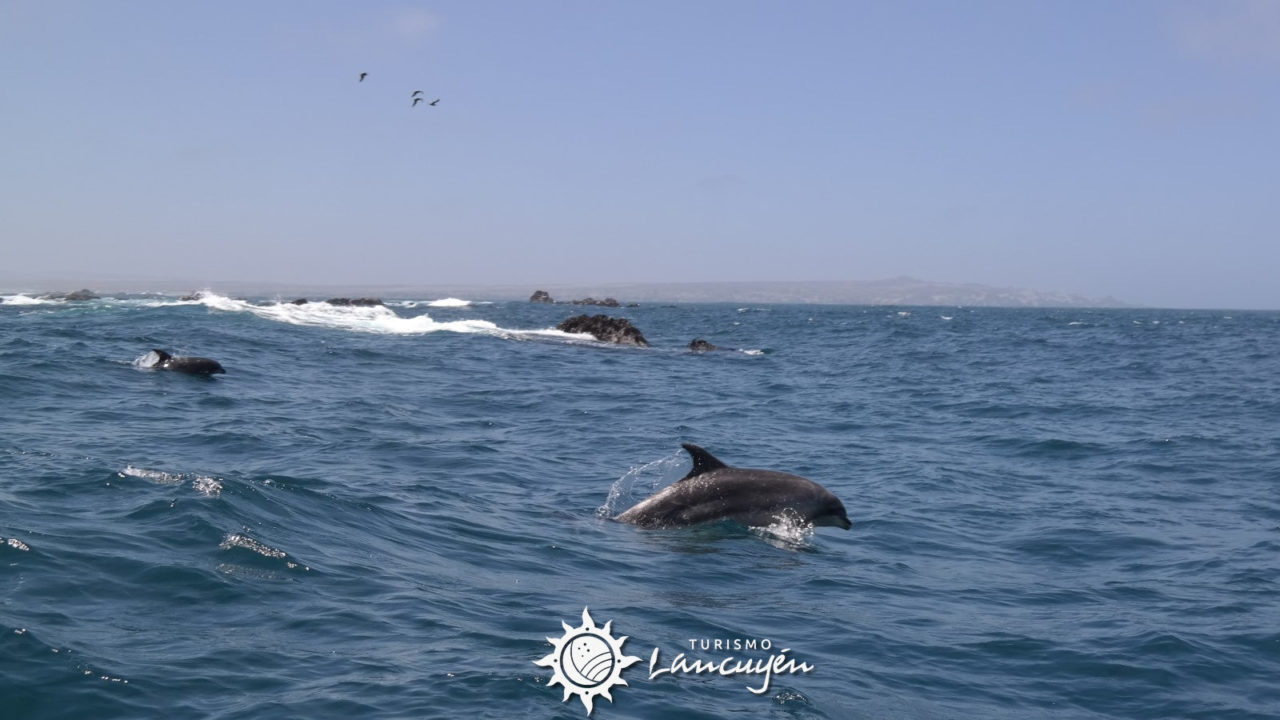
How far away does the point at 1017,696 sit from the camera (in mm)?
7852

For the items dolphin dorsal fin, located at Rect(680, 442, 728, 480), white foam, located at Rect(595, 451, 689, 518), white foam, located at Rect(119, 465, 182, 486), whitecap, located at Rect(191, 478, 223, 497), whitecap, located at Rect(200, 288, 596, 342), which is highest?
whitecap, located at Rect(200, 288, 596, 342)

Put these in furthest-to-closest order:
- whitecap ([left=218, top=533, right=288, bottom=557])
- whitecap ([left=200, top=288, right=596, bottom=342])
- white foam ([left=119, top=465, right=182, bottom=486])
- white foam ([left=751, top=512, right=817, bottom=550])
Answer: whitecap ([left=200, top=288, right=596, bottom=342]), white foam ([left=751, top=512, right=817, bottom=550]), white foam ([left=119, top=465, right=182, bottom=486]), whitecap ([left=218, top=533, right=288, bottom=557])

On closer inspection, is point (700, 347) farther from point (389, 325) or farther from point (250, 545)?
point (250, 545)

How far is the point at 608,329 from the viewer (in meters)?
53.5

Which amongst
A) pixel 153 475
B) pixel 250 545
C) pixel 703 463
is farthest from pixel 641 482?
pixel 250 545

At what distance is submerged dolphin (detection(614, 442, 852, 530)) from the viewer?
508 inches

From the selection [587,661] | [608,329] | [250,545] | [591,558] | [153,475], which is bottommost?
[591,558]

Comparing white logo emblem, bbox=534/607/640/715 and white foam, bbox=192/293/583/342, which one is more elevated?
white foam, bbox=192/293/583/342

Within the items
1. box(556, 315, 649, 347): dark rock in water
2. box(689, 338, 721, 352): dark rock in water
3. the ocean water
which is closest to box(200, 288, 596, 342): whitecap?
box(556, 315, 649, 347): dark rock in water

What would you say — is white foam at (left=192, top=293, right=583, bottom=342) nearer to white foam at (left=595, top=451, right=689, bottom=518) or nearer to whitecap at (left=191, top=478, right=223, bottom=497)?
white foam at (left=595, top=451, right=689, bottom=518)

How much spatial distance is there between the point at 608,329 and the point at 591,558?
139 feet

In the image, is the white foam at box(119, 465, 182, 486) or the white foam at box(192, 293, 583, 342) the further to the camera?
the white foam at box(192, 293, 583, 342)

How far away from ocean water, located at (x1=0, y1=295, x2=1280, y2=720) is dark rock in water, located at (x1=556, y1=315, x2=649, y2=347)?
24732 mm

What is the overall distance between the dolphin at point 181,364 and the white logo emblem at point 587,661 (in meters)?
20.9
